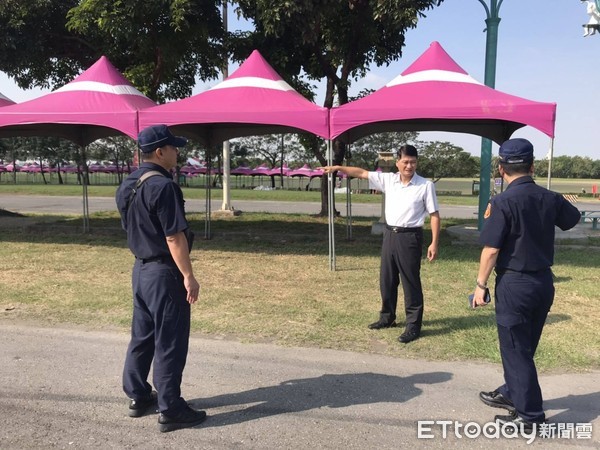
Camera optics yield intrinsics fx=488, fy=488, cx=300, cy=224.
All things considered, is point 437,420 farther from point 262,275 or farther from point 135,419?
point 262,275

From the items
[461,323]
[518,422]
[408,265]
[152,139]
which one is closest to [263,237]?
[461,323]

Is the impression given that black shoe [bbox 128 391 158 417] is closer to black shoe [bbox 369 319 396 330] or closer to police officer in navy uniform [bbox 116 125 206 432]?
police officer in navy uniform [bbox 116 125 206 432]

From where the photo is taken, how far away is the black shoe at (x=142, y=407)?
3.21 m

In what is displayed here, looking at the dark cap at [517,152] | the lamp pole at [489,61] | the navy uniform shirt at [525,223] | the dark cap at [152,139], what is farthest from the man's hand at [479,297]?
the lamp pole at [489,61]

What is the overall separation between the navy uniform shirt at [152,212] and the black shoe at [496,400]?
2.38 m

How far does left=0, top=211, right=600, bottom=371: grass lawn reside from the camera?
463 centimetres

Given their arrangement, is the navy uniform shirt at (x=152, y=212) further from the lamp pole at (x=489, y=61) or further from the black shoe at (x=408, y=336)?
the lamp pole at (x=489, y=61)

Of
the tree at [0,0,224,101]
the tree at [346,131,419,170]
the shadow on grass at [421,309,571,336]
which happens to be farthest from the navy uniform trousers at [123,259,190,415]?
the tree at [346,131,419,170]

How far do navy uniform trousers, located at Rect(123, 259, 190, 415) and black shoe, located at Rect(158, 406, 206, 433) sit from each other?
4 cm

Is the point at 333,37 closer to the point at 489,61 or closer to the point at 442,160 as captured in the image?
the point at 489,61

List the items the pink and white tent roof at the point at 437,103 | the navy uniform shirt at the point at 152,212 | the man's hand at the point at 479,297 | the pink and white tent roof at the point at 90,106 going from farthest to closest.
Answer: the pink and white tent roof at the point at 90,106 < the pink and white tent roof at the point at 437,103 < the man's hand at the point at 479,297 < the navy uniform shirt at the point at 152,212

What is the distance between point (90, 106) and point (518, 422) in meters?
8.42

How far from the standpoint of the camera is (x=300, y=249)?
957 cm

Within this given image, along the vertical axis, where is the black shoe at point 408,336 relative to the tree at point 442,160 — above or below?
below
